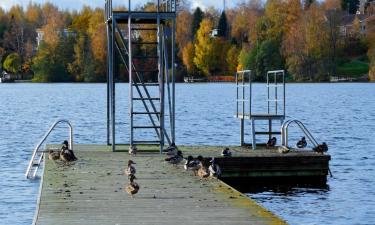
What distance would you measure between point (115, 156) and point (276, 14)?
127m

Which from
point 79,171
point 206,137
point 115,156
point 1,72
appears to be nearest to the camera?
point 79,171

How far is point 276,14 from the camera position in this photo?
494ft

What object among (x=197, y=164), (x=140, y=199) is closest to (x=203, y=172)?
(x=197, y=164)

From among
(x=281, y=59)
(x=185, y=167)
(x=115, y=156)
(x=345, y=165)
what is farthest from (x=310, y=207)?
(x=281, y=59)

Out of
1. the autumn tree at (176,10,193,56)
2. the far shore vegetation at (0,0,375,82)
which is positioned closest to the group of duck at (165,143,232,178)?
the far shore vegetation at (0,0,375,82)

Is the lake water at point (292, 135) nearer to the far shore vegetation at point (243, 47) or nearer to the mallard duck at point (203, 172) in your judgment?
the mallard duck at point (203, 172)

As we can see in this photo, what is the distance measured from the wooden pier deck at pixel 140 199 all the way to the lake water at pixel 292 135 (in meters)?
2.19

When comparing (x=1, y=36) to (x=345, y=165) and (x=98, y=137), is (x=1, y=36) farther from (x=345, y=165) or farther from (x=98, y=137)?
(x=345, y=165)

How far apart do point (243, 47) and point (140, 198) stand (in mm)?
128985

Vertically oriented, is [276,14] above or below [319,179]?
above

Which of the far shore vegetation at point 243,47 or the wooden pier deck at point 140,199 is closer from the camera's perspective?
the wooden pier deck at point 140,199

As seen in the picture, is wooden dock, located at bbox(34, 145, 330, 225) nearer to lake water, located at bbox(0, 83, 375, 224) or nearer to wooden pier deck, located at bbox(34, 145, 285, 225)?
wooden pier deck, located at bbox(34, 145, 285, 225)

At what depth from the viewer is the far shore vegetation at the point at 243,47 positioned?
5610 inches

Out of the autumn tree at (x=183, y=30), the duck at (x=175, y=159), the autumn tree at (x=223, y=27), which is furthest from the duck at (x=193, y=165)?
the autumn tree at (x=223, y=27)
